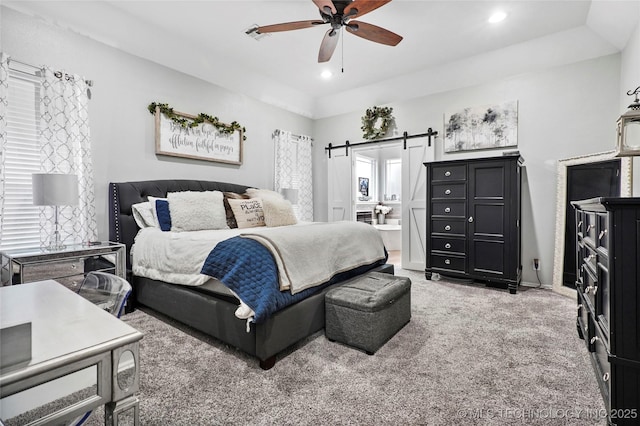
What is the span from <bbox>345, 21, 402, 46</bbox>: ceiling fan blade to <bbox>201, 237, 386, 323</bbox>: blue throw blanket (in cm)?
204

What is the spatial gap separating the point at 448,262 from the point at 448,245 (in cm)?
22

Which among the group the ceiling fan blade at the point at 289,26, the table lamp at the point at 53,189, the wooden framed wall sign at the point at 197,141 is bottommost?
the table lamp at the point at 53,189

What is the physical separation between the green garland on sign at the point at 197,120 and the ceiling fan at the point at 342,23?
5.25 feet

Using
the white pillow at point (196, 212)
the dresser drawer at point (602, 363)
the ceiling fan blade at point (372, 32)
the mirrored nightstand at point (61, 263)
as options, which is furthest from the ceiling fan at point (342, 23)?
the dresser drawer at point (602, 363)

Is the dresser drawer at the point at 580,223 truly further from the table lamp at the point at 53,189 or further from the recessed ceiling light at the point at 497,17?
the table lamp at the point at 53,189

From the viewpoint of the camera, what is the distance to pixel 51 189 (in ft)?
7.68

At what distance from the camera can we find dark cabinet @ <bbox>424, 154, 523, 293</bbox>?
3504 mm

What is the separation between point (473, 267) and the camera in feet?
Answer: 12.3

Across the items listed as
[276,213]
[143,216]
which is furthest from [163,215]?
[276,213]

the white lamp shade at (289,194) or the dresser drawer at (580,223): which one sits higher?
the white lamp shade at (289,194)

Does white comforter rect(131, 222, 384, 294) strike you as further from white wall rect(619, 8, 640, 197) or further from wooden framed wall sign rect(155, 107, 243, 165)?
white wall rect(619, 8, 640, 197)

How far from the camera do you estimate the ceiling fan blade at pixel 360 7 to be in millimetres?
2338

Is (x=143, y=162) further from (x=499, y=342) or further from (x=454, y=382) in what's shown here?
(x=499, y=342)

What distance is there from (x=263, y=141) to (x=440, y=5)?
2927 mm
